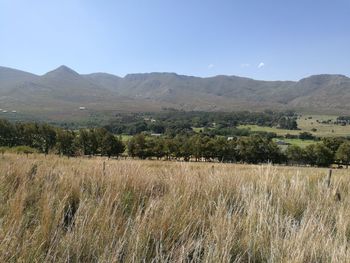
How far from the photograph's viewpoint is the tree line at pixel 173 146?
96125 mm

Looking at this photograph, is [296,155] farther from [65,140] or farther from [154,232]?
[154,232]

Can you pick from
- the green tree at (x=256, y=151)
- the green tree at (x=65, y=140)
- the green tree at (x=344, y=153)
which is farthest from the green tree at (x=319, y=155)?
the green tree at (x=65, y=140)

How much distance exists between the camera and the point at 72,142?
325 ft

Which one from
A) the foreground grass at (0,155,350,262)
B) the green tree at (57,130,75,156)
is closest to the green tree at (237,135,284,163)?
the green tree at (57,130,75,156)

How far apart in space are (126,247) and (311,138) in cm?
16512

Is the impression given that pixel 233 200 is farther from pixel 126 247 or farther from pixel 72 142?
pixel 72 142

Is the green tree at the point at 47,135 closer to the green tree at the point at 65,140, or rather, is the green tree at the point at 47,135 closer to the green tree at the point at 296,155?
the green tree at the point at 65,140

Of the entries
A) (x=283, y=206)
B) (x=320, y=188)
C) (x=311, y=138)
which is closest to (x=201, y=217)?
(x=283, y=206)

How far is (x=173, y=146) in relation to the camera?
322ft

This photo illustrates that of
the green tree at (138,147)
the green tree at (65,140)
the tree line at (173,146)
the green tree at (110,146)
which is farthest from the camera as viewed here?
the green tree at (110,146)

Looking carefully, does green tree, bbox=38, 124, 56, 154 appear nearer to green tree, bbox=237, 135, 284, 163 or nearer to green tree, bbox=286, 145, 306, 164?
green tree, bbox=237, 135, 284, 163

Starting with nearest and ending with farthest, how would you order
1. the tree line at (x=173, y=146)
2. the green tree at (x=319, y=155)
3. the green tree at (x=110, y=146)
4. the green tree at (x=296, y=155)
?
the green tree at (x=319, y=155) < the tree line at (x=173, y=146) < the green tree at (x=296, y=155) < the green tree at (x=110, y=146)

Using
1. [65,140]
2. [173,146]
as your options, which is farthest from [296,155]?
[65,140]

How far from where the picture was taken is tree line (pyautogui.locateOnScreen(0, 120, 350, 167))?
3784 inches
